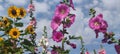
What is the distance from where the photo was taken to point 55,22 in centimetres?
365

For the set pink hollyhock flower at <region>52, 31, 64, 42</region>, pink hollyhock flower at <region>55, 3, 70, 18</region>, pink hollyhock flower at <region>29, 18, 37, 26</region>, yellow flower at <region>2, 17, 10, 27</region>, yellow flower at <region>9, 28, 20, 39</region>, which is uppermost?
pink hollyhock flower at <region>55, 3, 70, 18</region>

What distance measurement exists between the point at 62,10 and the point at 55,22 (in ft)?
0.58

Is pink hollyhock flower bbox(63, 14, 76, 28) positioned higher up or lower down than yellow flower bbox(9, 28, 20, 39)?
higher up

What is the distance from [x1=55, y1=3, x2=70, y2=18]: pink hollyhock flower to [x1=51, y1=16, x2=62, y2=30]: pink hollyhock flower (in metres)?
0.06

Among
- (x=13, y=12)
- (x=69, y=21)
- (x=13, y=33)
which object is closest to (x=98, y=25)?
(x=69, y=21)

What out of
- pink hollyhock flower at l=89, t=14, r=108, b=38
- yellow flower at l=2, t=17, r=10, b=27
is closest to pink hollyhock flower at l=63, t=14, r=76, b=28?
pink hollyhock flower at l=89, t=14, r=108, b=38

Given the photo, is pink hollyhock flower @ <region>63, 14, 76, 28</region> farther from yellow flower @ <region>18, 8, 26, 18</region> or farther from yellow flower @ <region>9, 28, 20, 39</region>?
yellow flower @ <region>18, 8, 26, 18</region>

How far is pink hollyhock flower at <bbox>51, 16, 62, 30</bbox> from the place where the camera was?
143 inches

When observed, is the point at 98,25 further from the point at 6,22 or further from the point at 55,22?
the point at 6,22

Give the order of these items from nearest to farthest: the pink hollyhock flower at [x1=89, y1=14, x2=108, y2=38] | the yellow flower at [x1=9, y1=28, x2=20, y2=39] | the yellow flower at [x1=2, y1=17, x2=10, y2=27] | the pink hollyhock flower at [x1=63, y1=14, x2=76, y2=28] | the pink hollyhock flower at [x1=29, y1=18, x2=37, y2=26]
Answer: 1. the pink hollyhock flower at [x1=89, y1=14, x2=108, y2=38]
2. the pink hollyhock flower at [x1=63, y1=14, x2=76, y2=28]
3. the yellow flower at [x1=9, y1=28, x2=20, y2=39]
4. the yellow flower at [x1=2, y1=17, x2=10, y2=27]
5. the pink hollyhock flower at [x1=29, y1=18, x2=37, y2=26]

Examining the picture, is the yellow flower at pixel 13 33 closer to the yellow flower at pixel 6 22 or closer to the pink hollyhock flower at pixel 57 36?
the yellow flower at pixel 6 22

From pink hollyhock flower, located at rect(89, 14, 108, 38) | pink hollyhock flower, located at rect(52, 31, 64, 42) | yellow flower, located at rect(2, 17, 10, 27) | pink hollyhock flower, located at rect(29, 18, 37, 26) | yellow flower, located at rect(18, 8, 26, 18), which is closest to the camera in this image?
pink hollyhock flower, located at rect(89, 14, 108, 38)

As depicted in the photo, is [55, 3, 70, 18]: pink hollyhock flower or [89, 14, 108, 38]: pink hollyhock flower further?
[55, 3, 70, 18]: pink hollyhock flower

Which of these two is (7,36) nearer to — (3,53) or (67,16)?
(3,53)
